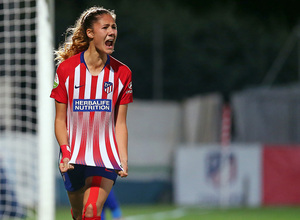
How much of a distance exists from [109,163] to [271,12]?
79.6ft

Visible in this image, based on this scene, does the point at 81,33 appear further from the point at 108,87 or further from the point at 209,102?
the point at 209,102

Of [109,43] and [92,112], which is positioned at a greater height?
[109,43]

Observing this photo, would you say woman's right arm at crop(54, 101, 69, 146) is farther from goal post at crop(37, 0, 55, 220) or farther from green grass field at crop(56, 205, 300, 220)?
green grass field at crop(56, 205, 300, 220)

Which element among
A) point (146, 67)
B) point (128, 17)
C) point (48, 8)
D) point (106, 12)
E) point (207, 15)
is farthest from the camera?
point (207, 15)

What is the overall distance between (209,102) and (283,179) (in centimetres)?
344

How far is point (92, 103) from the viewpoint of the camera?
4.79m

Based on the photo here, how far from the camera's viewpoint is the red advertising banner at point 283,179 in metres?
17.0

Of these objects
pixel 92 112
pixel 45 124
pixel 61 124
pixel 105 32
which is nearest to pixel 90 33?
pixel 105 32

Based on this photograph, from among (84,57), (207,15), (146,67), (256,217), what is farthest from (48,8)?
(207,15)

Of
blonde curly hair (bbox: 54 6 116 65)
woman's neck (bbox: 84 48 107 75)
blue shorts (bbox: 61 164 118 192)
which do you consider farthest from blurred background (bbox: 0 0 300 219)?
woman's neck (bbox: 84 48 107 75)

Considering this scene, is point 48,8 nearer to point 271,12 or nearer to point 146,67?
point 146,67

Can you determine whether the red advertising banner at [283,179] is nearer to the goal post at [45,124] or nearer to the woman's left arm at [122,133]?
the goal post at [45,124]

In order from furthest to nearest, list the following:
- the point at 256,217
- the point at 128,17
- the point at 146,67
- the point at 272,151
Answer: the point at 128,17, the point at 146,67, the point at 272,151, the point at 256,217

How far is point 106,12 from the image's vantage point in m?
4.76
